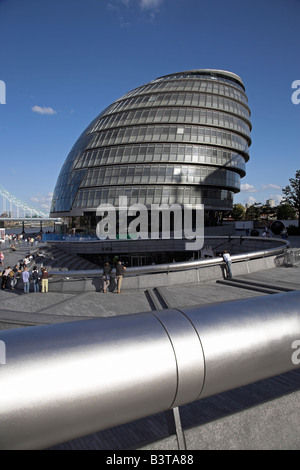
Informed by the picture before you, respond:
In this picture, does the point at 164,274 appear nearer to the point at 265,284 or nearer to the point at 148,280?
the point at 148,280

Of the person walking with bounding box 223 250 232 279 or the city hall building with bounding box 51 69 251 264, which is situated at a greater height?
the city hall building with bounding box 51 69 251 264

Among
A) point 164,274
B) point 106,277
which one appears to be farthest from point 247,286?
point 106,277

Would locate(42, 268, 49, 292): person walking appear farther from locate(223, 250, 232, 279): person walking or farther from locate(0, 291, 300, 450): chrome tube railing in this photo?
locate(0, 291, 300, 450): chrome tube railing

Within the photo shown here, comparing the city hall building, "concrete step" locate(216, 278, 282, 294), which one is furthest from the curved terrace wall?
the city hall building

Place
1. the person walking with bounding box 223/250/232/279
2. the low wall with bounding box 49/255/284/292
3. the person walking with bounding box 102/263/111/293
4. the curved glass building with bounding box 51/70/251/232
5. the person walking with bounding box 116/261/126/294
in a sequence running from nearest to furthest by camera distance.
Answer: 1. the person walking with bounding box 116/261/126/294
2. the person walking with bounding box 102/263/111/293
3. the low wall with bounding box 49/255/284/292
4. the person walking with bounding box 223/250/232/279
5. the curved glass building with bounding box 51/70/251/232

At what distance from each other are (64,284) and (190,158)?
42.9 metres

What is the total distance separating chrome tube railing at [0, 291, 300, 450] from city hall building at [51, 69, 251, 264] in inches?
1920

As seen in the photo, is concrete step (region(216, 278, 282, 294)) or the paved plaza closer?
the paved plaza

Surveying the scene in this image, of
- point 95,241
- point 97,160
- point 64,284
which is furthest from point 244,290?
point 97,160

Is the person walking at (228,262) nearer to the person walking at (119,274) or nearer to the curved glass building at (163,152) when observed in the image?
the person walking at (119,274)

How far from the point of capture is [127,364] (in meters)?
2.28

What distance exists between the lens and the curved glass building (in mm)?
52219

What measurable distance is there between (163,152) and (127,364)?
52.2 meters

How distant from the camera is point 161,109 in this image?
54.3 meters
